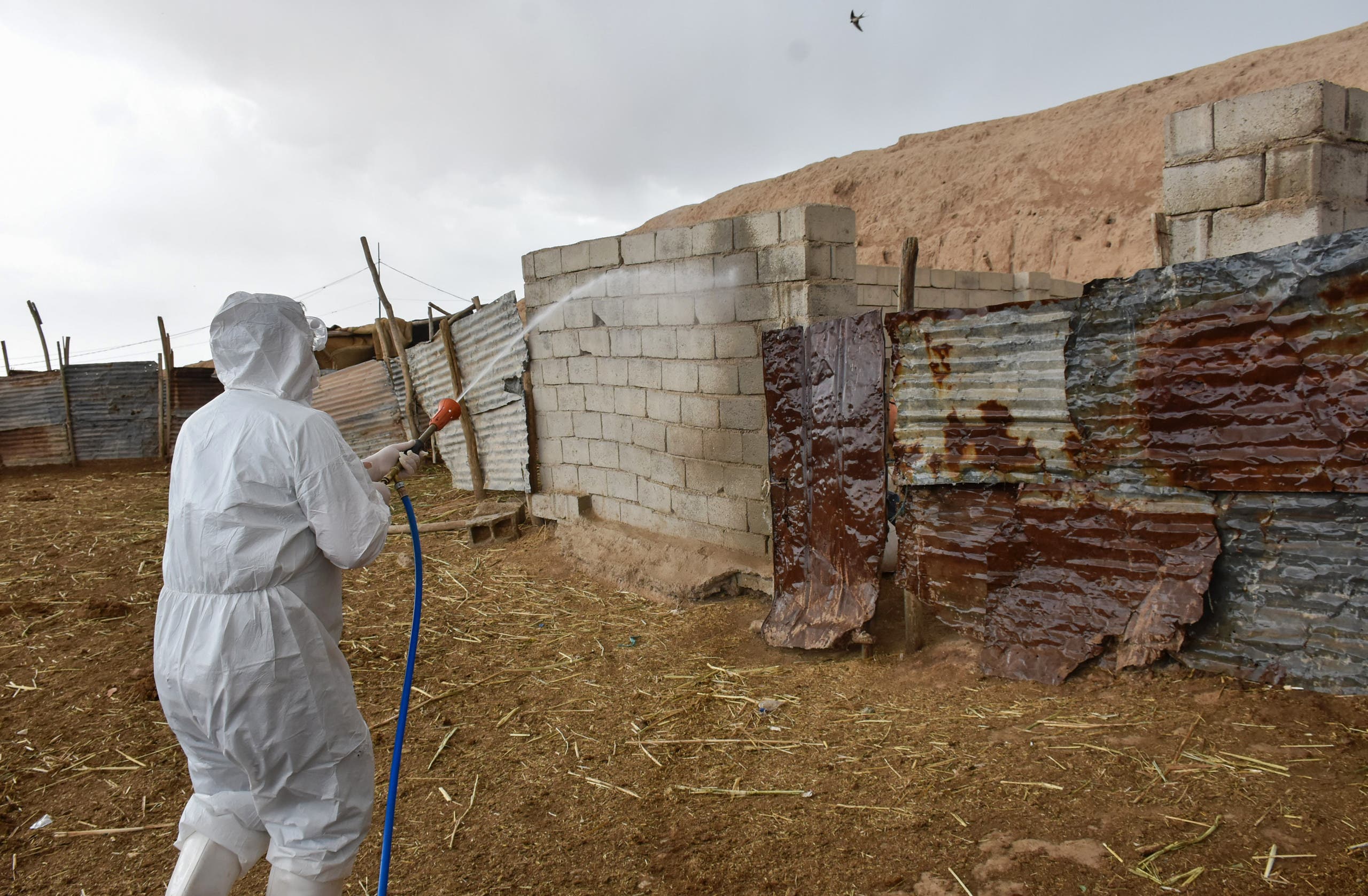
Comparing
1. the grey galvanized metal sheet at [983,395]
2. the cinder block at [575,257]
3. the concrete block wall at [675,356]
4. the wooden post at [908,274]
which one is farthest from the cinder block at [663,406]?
the grey galvanized metal sheet at [983,395]

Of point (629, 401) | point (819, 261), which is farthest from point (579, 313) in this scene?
point (819, 261)

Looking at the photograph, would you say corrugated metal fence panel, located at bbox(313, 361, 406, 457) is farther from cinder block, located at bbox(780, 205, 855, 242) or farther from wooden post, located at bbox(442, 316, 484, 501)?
cinder block, located at bbox(780, 205, 855, 242)

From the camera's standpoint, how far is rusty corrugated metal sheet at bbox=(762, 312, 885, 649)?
4.84 m

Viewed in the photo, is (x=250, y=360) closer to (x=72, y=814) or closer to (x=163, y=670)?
(x=163, y=670)

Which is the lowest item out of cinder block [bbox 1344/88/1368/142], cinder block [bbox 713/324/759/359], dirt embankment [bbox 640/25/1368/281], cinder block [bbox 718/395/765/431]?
cinder block [bbox 718/395/765/431]

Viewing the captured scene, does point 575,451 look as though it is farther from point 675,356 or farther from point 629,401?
point 675,356

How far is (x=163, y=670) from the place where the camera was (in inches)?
99.8

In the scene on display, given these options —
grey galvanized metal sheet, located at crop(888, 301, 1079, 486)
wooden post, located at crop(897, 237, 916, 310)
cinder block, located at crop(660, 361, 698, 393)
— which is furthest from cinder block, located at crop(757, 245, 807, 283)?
wooden post, located at crop(897, 237, 916, 310)

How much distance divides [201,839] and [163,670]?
0.51m

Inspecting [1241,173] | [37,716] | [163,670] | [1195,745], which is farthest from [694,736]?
[1241,173]

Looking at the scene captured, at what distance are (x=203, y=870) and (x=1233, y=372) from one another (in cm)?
416

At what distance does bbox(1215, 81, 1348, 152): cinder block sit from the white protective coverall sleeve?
227 inches

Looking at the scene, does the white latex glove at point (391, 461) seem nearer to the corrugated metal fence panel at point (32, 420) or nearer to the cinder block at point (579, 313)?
the cinder block at point (579, 313)

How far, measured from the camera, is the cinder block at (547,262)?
8.08 metres
